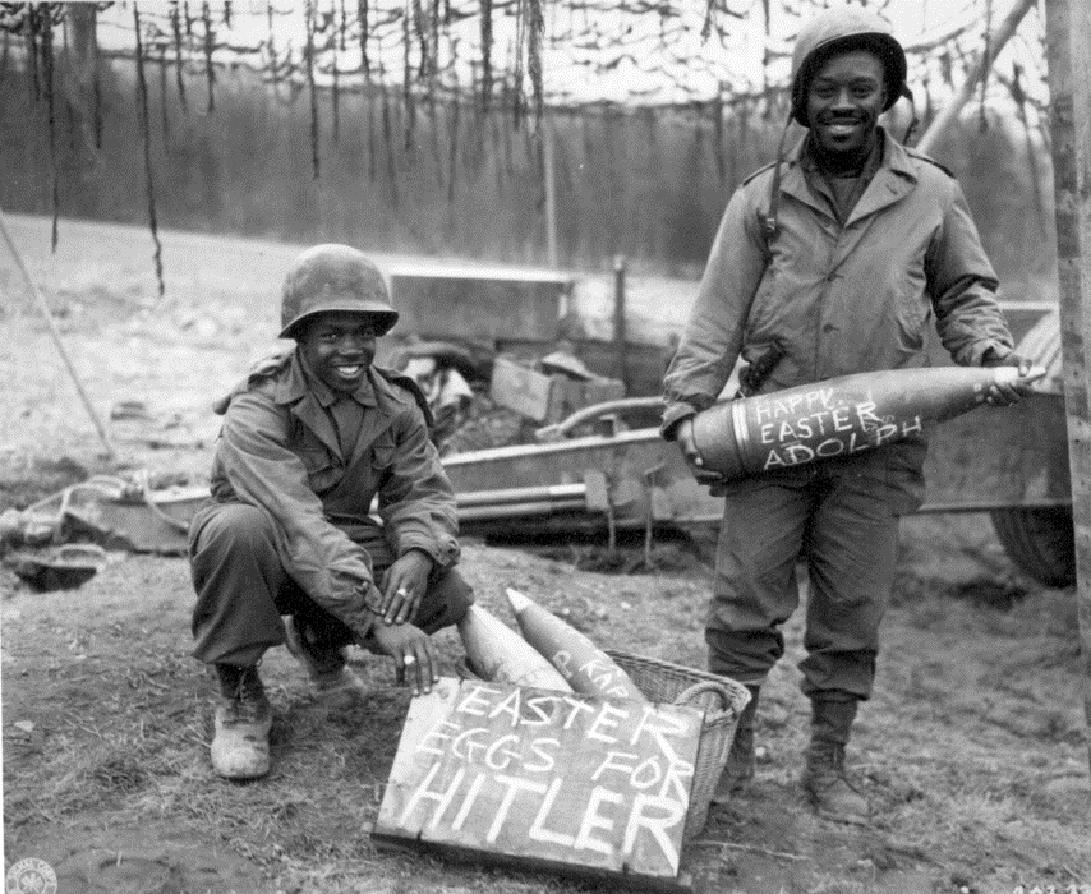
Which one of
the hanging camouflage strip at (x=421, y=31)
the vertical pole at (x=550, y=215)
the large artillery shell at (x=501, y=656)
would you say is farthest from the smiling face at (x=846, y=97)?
the vertical pole at (x=550, y=215)

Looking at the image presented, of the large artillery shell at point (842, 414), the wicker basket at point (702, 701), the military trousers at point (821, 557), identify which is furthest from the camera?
the military trousers at point (821, 557)

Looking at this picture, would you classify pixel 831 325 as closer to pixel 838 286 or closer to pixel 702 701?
pixel 838 286

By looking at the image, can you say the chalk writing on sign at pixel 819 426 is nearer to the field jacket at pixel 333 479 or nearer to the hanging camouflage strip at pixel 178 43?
the field jacket at pixel 333 479

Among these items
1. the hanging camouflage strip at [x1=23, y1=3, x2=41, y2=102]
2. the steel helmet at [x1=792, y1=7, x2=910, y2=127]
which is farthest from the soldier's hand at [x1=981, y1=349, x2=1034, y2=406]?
the hanging camouflage strip at [x1=23, y1=3, x2=41, y2=102]

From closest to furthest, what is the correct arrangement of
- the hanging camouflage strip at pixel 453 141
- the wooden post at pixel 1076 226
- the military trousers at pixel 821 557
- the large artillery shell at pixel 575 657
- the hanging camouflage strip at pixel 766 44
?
the wooden post at pixel 1076 226 → the large artillery shell at pixel 575 657 → the military trousers at pixel 821 557 → the hanging camouflage strip at pixel 766 44 → the hanging camouflage strip at pixel 453 141

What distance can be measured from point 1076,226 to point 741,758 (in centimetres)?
186

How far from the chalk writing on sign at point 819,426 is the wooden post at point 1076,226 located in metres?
0.47

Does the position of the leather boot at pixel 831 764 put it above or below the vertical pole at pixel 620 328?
below

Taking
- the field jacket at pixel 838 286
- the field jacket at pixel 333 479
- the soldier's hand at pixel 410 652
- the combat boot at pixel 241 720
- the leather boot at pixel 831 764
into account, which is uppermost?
the field jacket at pixel 838 286

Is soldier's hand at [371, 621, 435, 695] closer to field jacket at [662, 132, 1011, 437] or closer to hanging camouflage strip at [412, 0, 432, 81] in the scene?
field jacket at [662, 132, 1011, 437]

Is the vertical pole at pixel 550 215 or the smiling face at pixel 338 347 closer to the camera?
the smiling face at pixel 338 347

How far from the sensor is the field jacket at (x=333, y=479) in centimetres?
379

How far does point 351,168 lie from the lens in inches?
352

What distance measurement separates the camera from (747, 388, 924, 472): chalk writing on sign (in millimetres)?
3805
